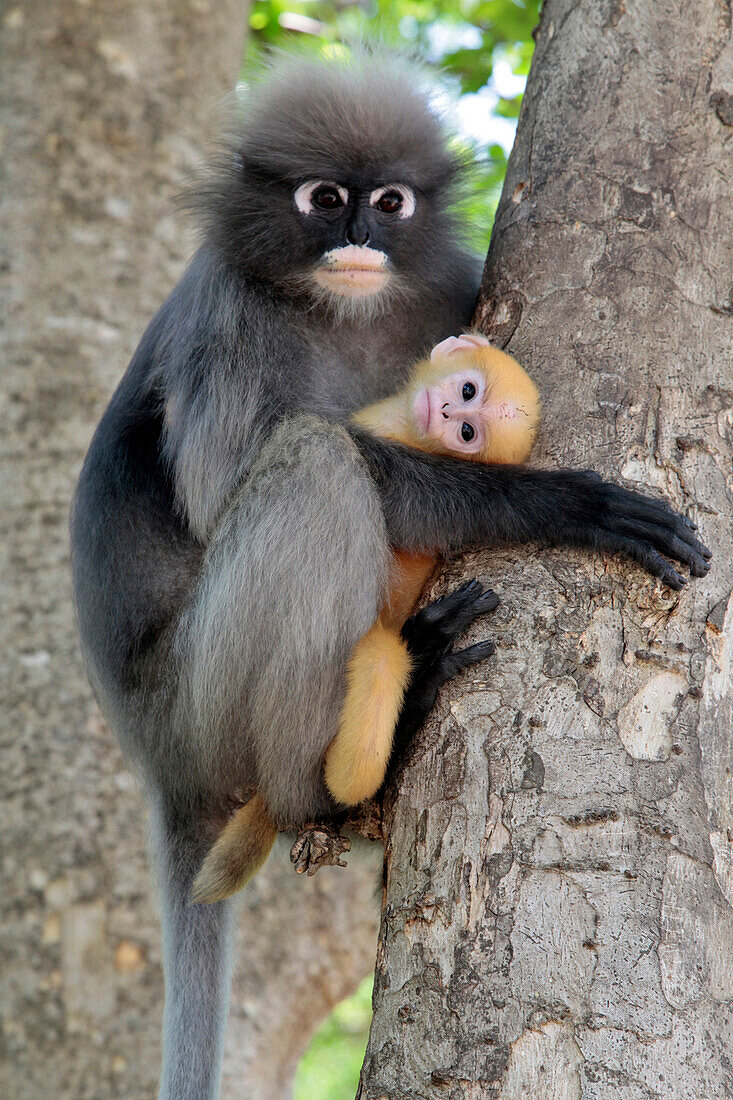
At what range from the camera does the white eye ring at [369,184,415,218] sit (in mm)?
2691

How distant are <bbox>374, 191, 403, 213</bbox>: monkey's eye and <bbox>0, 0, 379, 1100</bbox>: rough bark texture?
93 centimetres

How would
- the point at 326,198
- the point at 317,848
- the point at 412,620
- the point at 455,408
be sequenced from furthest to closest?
the point at 326,198
the point at 455,408
the point at 317,848
the point at 412,620

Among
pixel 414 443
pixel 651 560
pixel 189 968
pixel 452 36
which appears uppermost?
pixel 452 36

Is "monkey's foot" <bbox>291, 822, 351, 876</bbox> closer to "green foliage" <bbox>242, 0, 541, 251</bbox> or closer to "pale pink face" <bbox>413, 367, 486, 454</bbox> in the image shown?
"pale pink face" <bbox>413, 367, 486, 454</bbox>

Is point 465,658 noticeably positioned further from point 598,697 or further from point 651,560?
point 651,560

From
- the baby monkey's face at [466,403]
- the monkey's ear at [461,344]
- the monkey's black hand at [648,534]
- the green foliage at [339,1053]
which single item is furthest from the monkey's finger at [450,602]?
the green foliage at [339,1053]

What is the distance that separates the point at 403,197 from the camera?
275 centimetres

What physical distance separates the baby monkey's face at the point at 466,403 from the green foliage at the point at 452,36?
713 mm

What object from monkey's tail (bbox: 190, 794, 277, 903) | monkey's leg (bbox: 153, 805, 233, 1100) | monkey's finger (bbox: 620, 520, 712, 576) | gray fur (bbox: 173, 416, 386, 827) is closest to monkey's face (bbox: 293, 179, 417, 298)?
gray fur (bbox: 173, 416, 386, 827)

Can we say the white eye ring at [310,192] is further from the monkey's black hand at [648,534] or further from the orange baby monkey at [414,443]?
the monkey's black hand at [648,534]

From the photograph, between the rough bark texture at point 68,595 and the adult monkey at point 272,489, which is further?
A: the rough bark texture at point 68,595

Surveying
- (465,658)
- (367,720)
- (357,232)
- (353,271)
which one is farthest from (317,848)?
(357,232)

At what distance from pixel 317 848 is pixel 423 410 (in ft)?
3.50

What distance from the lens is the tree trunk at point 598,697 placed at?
4.68ft
